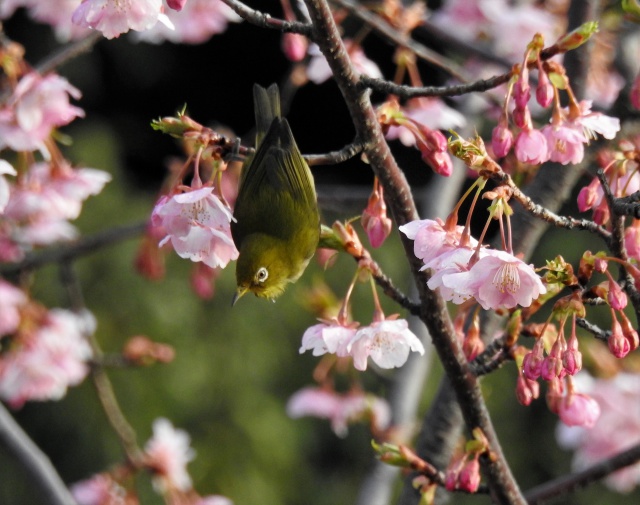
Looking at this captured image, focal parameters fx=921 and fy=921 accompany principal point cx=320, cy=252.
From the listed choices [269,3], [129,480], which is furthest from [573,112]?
[269,3]

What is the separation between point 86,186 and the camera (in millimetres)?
1847

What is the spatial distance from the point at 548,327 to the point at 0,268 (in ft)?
5.00

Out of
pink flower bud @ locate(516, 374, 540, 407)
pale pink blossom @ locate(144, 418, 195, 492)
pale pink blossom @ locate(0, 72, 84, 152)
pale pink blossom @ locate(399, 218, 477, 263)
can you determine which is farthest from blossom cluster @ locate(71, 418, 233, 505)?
pale pink blossom @ locate(399, 218, 477, 263)

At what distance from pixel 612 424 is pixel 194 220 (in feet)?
5.00

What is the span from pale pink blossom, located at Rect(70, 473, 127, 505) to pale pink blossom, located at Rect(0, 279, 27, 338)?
1.40 feet

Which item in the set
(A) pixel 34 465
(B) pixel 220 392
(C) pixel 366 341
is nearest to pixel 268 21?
(C) pixel 366 341

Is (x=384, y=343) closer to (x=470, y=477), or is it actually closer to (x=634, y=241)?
(x=470, y=477)

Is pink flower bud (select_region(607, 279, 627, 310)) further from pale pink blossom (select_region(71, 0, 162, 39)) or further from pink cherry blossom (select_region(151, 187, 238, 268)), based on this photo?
pale pink blossom (select_region(71, 0, 162, 39))

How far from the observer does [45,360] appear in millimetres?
2205

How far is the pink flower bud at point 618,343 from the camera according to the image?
3.22 feet

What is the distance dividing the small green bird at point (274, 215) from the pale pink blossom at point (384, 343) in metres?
0.19

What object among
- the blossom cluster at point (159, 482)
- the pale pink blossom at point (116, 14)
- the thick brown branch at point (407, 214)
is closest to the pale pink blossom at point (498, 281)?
the thick brown branch at point (407, 214)

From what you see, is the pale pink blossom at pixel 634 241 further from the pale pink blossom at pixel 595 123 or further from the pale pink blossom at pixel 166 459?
the pale pink blossom at pixel 166 459

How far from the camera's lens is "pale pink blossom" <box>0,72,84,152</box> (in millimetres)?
1584
